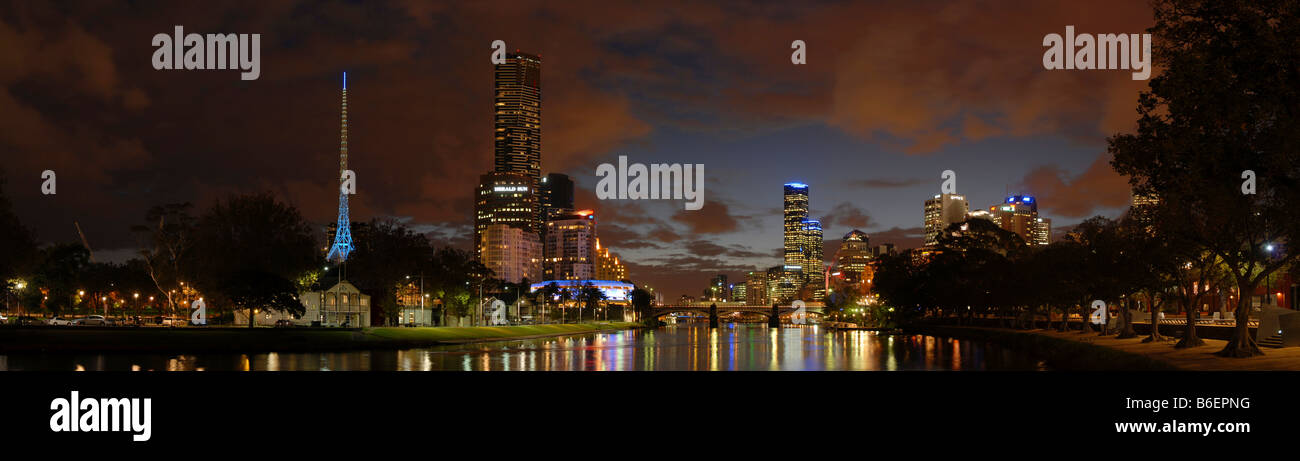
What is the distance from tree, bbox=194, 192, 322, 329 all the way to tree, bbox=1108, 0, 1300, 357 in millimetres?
77519

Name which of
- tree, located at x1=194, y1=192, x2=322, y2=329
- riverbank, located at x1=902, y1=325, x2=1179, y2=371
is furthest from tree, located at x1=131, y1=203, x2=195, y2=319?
riverbank, located at x1=902, y1=325, x2=1179, y2=371

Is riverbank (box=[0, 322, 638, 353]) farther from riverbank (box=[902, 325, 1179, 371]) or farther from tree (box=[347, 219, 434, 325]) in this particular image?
riverbank (box=[902, 325, 1179, 371])

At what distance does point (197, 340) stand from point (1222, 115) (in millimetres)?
70220

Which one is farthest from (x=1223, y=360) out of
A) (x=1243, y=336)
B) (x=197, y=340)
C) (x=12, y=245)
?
(x=12, y=245)

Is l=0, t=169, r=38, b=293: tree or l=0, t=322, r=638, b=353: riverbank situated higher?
l=0, t=169, r=38, b=293: tree

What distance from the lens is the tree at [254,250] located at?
3524 inches

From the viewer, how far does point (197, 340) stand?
71188mm

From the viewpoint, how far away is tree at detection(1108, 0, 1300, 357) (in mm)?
30891

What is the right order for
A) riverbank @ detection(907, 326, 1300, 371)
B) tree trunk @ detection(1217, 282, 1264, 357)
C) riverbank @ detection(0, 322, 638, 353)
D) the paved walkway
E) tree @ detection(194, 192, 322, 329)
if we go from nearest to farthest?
the paved walkway
riverbank @ detection(907, 326, 1300, 371)
tree trunk @ detection(1217, 282, 1264, 357)
riverbank @ detection(0, 322, 638, 353)
tree @ detection(194, 192, 322, 329)

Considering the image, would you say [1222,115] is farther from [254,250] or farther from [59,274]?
[59,274]
